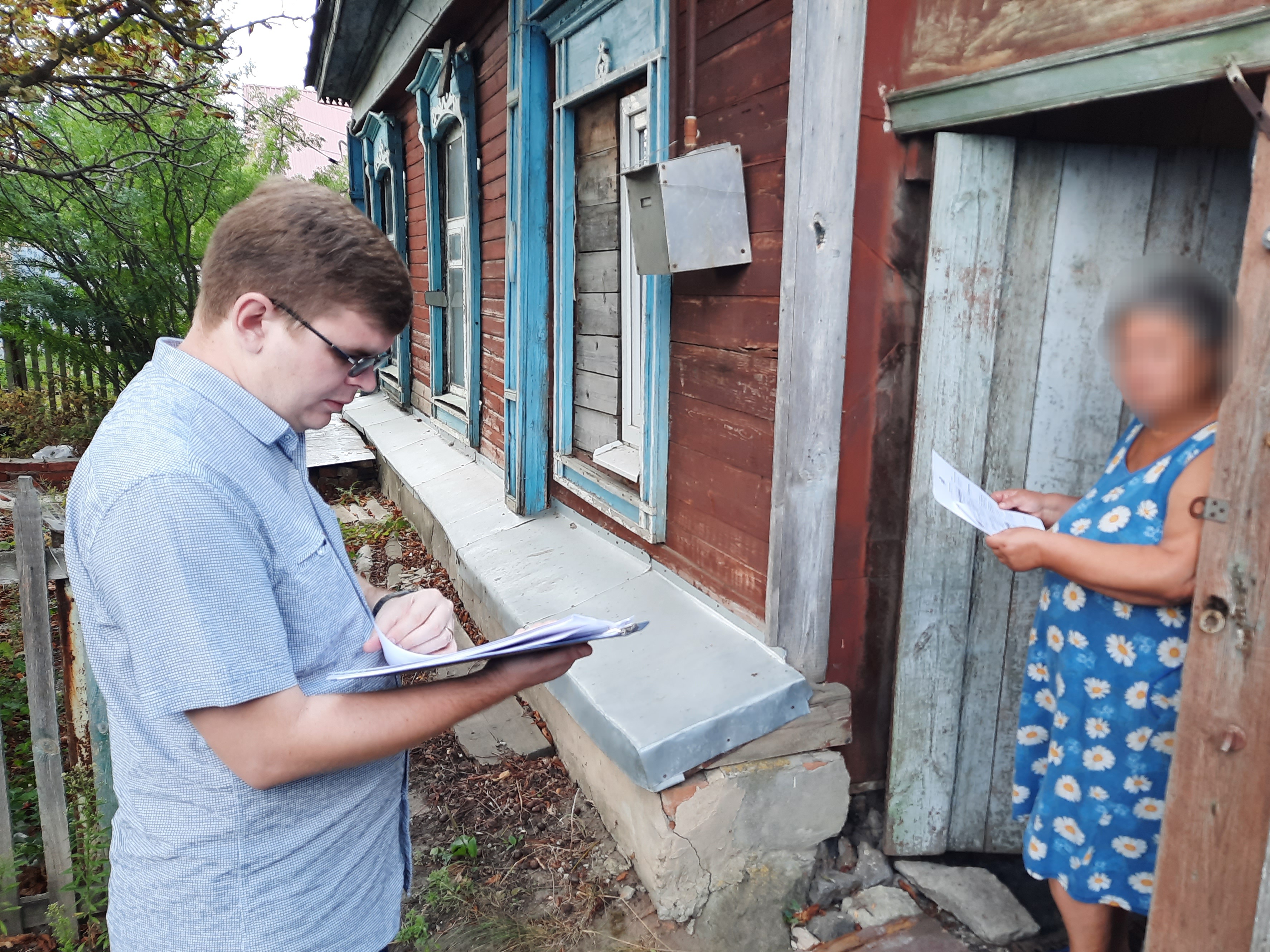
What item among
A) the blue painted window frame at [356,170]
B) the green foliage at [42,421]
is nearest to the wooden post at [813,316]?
the green foliage at [42,421]

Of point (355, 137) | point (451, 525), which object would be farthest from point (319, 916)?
point (355, 137)

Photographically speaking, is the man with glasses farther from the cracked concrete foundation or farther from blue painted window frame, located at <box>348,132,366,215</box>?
blue painted window frame, located at <box>348,132,366,215</box>

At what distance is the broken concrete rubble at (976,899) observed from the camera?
2518 mm

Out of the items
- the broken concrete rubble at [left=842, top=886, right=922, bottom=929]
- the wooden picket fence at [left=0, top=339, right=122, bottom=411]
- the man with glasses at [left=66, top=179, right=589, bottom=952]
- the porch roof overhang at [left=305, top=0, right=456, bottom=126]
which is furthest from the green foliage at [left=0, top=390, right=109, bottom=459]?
the man with glasses at [left=66, top=179, right=589, bottom=952]

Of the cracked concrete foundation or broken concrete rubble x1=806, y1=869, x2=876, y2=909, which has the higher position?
the cracked concrete foundation

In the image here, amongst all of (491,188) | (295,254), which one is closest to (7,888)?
(295,254)

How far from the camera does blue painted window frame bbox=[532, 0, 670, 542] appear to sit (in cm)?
334

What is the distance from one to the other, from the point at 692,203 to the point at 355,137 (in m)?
9.28

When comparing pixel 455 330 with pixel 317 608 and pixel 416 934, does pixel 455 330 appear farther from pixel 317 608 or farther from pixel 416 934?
pixel 317 608

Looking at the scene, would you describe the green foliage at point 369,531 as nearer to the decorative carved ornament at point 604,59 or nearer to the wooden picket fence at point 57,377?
the decorative carved ornament at point 604,59

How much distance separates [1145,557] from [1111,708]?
0.38 metres

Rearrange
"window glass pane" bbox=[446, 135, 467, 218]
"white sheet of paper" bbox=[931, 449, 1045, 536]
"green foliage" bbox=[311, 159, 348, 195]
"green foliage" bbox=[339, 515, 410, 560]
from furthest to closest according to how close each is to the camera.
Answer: "green foliage" bbox=[311, 159, 348, 195] < "green foliage" bbox=[339, 515, 410, 560] < "window glass pane" bbox=[446, 135, 467, 218] < "white sheet of paper" bbox=[931, 449, 1045, 536]

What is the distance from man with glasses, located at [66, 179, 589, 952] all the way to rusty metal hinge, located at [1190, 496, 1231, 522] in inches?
48.8

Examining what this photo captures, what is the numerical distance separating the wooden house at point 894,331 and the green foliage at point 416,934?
705 millimetres
